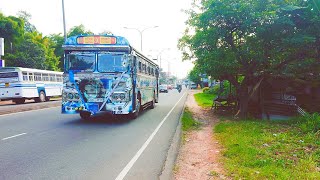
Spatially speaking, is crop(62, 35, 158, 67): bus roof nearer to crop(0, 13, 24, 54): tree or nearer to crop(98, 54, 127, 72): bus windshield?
crop(98, 54, 127, 72): bus windshield

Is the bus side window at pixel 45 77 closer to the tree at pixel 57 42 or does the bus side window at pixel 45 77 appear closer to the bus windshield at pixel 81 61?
the bus windshield at pixel 81 61

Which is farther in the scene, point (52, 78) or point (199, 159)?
point (52, 78)

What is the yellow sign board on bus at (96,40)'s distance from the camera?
12.0 metres

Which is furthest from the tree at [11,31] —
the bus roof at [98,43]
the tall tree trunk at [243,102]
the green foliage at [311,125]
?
the green foliage at [311,125]

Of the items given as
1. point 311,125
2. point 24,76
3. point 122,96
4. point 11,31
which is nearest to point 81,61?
point 122,96

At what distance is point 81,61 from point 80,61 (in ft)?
0.15

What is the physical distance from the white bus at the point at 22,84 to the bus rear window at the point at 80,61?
1394 cm

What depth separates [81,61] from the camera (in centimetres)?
1210

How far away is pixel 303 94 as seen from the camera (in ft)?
47.3

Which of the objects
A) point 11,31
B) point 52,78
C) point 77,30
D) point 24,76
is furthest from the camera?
point 77,30

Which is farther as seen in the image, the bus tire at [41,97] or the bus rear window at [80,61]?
the bus tire at [41,97]

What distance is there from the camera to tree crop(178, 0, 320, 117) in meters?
11.7

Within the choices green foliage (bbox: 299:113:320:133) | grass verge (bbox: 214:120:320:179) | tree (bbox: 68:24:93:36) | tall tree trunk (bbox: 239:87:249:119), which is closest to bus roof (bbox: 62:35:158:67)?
grass verge (bbox: 214:120:320:179)

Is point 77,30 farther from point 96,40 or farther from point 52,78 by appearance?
point 96,40
